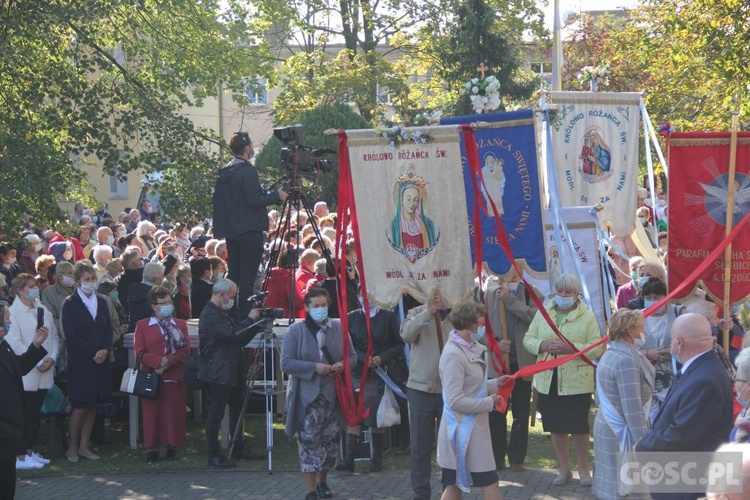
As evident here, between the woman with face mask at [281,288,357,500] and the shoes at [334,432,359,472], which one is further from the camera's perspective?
the shoes at [334,432,359,472]

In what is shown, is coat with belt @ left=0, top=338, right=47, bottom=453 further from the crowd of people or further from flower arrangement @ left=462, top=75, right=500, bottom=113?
flower arrangement @ left=462, top=75, right=500, bottom=113

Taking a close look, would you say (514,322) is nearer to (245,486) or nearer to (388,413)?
(388,413)

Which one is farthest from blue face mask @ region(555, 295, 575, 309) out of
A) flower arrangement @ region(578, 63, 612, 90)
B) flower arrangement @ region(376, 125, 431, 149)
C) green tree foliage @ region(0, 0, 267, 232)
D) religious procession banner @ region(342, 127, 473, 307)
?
green tree foliage @ region(0, 0, 267, 232)

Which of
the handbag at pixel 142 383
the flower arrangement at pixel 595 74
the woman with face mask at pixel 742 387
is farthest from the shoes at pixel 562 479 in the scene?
the flower arrangement at pixel 595 74

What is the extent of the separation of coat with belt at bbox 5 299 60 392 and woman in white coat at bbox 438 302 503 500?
5449mm

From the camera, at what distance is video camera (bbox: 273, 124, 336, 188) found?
1133cm

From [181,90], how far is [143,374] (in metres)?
7.26

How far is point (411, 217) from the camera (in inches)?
380

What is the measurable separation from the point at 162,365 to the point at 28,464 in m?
1.80

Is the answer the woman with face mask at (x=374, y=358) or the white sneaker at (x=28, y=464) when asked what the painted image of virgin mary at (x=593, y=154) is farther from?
the white sneaker at (x=28, y=464)

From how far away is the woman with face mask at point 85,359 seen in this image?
1213cm

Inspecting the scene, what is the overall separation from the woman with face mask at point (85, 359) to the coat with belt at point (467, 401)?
17.0 feet

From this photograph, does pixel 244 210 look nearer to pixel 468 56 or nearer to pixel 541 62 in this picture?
pixel 468 56

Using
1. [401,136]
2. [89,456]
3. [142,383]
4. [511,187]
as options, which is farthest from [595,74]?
[89,456]
